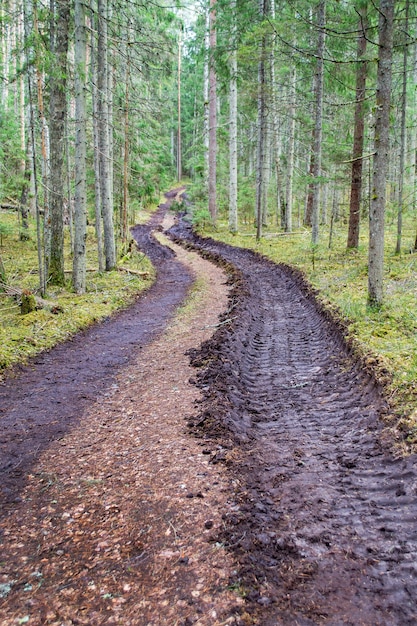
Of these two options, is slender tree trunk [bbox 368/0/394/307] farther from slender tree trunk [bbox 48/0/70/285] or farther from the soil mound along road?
slender tree trunk [bbox 48/0/70/285]

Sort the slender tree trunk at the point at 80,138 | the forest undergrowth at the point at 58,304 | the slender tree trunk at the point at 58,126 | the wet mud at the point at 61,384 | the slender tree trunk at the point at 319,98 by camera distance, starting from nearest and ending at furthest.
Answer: the wet mud at the point at 61,384
the forest undergrowth at the point at 58,304
the slender tree trunk at the point at 80,138
the slender tree trunk at the point at 58,126
the slender tree trunk at the point at 319,98

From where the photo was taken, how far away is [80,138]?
10594 mm

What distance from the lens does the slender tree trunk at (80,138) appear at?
1007 cm

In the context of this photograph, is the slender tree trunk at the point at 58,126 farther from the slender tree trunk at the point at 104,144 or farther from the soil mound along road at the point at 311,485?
the soil mound along road at the point at 311,485

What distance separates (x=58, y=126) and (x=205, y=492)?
1039 cm

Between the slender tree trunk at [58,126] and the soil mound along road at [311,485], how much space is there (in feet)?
20.6

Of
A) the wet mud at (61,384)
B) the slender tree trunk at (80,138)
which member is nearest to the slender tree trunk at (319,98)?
the wet mud at (61,384)

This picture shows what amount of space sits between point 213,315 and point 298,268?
15.7 ft

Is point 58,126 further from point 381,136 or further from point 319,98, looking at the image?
point 319,98

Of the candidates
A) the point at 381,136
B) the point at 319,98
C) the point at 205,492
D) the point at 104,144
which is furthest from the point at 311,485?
the point at 319,98

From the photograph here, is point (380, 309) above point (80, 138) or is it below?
below

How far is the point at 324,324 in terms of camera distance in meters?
8.59

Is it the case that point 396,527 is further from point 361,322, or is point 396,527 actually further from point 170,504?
point 361,322

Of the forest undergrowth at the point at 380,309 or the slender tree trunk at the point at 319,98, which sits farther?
the slender tree trunk at the point at 319,98
